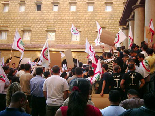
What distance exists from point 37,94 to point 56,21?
21.3 m

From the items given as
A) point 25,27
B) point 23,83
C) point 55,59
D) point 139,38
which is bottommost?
point 23,83

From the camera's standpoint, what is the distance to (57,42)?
91.4 feet

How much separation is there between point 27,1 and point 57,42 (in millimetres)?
6183

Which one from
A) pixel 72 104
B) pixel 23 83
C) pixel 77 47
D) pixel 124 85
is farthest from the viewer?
pixel 77 47

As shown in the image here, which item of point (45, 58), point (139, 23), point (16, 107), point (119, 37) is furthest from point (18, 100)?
point (139, 23)

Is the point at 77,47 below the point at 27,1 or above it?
below

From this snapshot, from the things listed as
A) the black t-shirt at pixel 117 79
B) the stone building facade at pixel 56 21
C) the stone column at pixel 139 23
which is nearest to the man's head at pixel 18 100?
the black t-shirt at pixel 117 79

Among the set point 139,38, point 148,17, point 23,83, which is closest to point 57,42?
point 139,38

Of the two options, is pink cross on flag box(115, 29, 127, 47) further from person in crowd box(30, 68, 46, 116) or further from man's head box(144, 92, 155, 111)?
man's head box(144, 92, 155, 111)

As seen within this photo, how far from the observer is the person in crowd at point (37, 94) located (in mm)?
7449

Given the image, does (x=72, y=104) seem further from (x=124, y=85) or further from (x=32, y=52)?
(x=32, y=52)

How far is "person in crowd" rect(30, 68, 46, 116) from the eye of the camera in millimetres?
7449

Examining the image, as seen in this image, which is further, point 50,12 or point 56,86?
point 50,12

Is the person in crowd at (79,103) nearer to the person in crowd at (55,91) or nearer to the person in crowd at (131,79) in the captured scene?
the person in crowd at (55,91)
